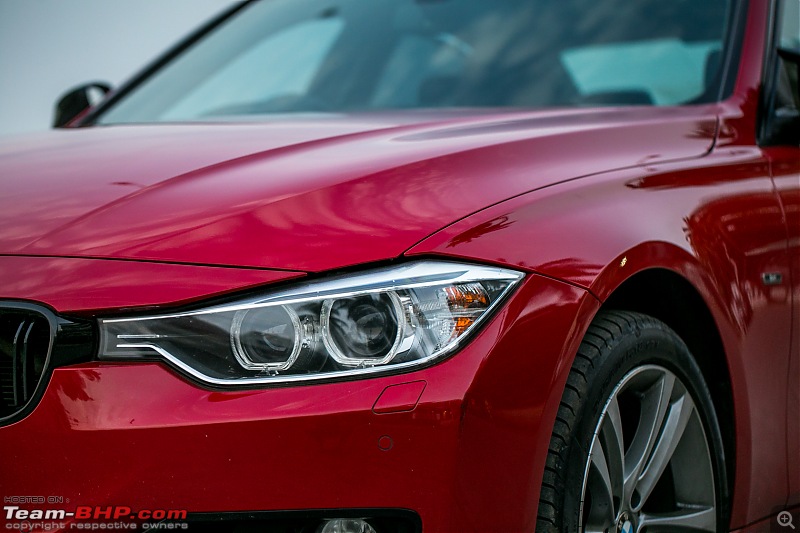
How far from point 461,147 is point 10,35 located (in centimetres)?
764

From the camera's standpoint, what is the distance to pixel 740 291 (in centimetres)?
212

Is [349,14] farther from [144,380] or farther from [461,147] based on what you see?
[144,380]

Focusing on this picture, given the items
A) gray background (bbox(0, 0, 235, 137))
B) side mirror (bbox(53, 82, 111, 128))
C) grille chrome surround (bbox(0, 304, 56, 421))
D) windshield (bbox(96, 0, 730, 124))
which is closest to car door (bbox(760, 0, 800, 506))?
windshield (bbox(96, 0, 730, 124))

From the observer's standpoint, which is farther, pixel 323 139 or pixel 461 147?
pixel 323 139

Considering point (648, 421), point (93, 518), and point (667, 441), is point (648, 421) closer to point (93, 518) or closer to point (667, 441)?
point (667, 441)

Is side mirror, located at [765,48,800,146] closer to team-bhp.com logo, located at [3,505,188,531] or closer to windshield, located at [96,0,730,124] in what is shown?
windshield, located at [96,0,730,124]

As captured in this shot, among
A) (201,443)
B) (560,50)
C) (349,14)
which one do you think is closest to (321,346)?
(201,443)

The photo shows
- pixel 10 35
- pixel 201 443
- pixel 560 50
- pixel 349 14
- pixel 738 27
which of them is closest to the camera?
pixel 201 443

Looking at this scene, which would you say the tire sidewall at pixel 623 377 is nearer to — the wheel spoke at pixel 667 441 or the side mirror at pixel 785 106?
the wheel spoke at pixel 667 441

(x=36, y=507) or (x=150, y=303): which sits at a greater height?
(x=150, y=303)

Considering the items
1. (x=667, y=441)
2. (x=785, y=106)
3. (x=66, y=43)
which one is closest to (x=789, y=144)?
(x=785, y=106)

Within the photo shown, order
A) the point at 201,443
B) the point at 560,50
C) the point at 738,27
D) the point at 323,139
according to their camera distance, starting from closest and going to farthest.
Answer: the point at 201,443 → the point at 323,139 → the point at 738,27 → the point at 560,50
